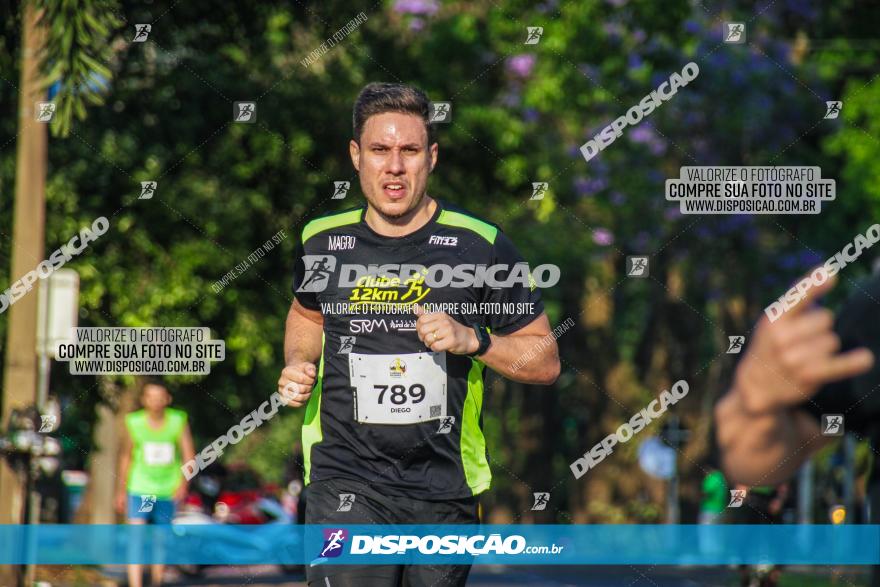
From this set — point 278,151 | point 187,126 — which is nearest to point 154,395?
point 187,126

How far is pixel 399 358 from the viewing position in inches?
225

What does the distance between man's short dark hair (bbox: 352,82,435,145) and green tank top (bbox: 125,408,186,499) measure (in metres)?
6.44

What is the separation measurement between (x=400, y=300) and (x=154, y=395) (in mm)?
6551

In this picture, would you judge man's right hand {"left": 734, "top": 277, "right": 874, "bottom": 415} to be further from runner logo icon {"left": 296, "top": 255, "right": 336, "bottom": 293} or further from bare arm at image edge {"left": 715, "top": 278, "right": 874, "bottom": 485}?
runner logo icon {"left": 296, "top": 255, "right": 336, "bottom": 293}

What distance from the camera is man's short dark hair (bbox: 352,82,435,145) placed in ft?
19.2

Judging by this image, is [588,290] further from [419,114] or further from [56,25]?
[419,114]

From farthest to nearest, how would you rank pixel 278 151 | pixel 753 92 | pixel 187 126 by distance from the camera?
pixel 753 92
pixel 278 151
pixel 187 126

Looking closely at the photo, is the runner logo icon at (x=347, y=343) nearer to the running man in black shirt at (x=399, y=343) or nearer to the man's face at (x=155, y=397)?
the running man in black shirt at (x=399, y=343)

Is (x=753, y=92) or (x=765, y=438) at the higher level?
(x=753, y=92)

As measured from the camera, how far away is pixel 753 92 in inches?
843

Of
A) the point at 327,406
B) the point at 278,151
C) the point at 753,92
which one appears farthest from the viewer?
the point at 753,92

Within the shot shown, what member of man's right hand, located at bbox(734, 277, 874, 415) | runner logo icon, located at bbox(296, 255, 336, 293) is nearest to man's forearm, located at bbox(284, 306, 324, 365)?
runner logo icon, located at bbox(296, 255, 336, 293)

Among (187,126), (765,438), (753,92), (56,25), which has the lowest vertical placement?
(765,438)

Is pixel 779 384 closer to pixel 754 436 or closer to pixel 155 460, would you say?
pixel 754 436
